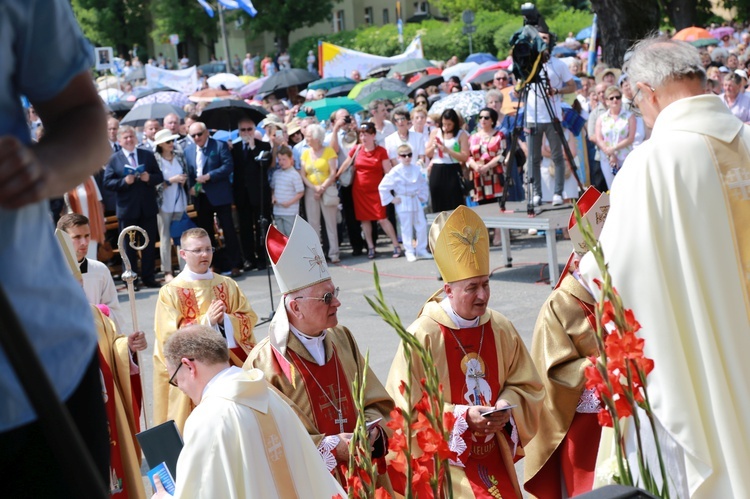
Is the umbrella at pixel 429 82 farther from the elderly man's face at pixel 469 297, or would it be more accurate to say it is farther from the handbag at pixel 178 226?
the elderly man's face at pixel 469 297

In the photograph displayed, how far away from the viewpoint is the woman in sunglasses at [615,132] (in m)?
13.8

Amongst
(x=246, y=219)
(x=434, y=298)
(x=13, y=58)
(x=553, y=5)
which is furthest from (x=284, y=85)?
(x=553, y=5)

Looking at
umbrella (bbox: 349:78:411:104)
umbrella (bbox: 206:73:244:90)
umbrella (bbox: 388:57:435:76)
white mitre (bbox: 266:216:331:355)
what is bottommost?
white mitre (bbox: 266:216:331:355)

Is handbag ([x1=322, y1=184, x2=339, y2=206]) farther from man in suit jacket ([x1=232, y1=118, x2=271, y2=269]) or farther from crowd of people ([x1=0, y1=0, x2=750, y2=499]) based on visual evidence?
crowd of people ([x1=0, y1=0, x2=750, y2=499])

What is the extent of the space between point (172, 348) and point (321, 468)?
805 millimetres

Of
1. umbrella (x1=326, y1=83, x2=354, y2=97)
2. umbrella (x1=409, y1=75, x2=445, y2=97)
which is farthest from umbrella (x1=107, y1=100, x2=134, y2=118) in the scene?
umbrella (x1=409, y1=75, x2=445, y2=97)

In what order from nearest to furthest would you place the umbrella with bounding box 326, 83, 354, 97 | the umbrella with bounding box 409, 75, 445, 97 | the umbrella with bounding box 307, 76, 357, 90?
the umbrella with bounding box 409, 75, 445, 97
the umbrella with bounding box 326, 83, 354, 97
the umbrella with bounding box 307, 76, 357, 90

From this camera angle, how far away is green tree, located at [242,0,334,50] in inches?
2064

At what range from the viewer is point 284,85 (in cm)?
2353

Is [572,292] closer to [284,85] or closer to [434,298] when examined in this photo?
[434,298]

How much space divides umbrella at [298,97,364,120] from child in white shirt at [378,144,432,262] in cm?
557

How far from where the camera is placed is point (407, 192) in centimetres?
1348

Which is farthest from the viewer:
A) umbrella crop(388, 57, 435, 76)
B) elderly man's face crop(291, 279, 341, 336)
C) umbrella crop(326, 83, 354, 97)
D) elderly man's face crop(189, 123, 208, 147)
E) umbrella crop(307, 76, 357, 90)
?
umbrella crop(388, 57, 435, 76)

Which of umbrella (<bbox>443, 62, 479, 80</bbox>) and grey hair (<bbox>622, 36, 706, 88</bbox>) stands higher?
umbrella (<bbox>443, 62, 479, 80</bbox>)
